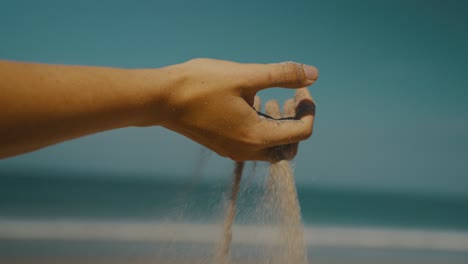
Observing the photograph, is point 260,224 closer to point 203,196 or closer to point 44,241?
point 203,196

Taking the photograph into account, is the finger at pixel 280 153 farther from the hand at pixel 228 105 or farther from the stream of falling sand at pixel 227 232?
the stream of falling sand at pixel 227 232

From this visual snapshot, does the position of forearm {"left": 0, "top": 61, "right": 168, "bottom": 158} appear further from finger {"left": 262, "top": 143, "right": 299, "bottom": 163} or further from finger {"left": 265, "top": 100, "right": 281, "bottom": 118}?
finger {"left": 265, "top": 100, "right": 281, "bottom": 118}

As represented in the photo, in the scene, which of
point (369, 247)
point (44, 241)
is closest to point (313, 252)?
point (369, 247)

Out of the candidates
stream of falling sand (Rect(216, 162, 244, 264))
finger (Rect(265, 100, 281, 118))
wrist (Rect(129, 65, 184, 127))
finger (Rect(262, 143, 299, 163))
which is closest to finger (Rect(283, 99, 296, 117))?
finger (Rect(265, 100, 281, 118))

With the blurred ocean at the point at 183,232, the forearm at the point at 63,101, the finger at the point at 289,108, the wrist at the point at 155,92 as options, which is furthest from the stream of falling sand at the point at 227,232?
the forearm at the point at 63,101

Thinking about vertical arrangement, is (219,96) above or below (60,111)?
above

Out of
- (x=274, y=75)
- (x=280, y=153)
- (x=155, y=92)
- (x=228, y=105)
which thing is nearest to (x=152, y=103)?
(x=155, y=92)
